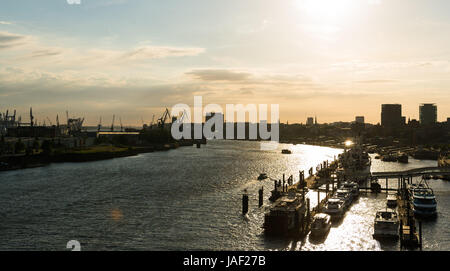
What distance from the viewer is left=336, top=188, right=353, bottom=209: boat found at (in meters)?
24.5

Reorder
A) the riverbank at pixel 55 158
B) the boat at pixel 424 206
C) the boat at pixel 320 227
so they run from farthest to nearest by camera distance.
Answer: the riverbank at pixel 55 158 → the boat at pixel 424 206 → the boat at pixel 320 227

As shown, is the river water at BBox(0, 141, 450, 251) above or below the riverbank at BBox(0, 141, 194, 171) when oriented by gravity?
Result: below

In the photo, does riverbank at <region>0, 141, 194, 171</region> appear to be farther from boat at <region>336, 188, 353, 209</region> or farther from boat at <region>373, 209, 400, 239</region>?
boat at <region>373, 209, 400, 239</region>

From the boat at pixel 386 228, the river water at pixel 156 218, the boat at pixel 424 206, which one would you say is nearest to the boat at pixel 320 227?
the river water at pixel 156 218

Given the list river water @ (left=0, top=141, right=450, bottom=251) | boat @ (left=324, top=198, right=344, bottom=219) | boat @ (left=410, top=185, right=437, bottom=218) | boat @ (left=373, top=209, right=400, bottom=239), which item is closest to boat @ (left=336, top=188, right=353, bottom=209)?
river water @ (left=0, top=141, right=450, bottom=251)

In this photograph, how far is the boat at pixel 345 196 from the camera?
966 inches

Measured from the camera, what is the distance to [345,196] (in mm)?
25438

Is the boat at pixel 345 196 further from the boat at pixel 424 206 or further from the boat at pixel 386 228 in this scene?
the boat at pixel 386 228

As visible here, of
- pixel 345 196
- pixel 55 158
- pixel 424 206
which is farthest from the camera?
pixel 55 158

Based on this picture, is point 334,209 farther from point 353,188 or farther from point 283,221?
point 353,188

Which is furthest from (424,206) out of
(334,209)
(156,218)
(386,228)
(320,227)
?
(156,218)

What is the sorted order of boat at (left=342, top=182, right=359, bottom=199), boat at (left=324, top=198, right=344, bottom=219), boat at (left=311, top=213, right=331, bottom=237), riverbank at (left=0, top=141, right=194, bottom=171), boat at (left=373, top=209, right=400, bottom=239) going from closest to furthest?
boat at (left=373, top=209, right=400, bottom=239), boat at (left=311, top=213, right=331, bottom=237), boat at (left=324, top=198, right=344, bottom=219), boat at (left=342, top=182, right=359, bottom=199), riverbank at (left=0, top=141, right=194, bottom=171)

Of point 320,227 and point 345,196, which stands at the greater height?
point 345,196
